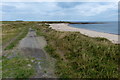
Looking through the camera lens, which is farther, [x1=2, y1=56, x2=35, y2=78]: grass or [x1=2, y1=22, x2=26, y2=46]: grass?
[x1=2, y1=22, x2=26, y2=46]: grass

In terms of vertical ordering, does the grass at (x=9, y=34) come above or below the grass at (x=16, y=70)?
above

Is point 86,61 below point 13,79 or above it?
above

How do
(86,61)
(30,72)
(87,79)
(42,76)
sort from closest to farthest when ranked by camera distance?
(87,79)
(42,76)
(30,72)
(86,61)

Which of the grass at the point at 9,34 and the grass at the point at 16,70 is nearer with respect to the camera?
the grass at the point at 16,70

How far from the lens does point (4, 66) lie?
611 centimetres

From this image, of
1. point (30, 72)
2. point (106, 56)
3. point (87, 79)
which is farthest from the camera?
point (106, 56)

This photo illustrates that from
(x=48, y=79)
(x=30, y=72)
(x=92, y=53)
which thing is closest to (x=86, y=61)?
(x=92, y=53)

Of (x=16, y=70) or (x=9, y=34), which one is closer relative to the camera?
(x=16, y=70)

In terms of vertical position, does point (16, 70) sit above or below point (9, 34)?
below

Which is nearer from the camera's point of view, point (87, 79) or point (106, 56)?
point (87, 79)

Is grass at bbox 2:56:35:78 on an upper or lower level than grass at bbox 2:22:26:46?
lower

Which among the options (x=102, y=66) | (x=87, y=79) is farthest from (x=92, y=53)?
(x=87, y=79)

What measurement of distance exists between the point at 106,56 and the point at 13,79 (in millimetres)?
4829

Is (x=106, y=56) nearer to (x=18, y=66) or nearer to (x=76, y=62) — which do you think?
(x=76, y=62)
